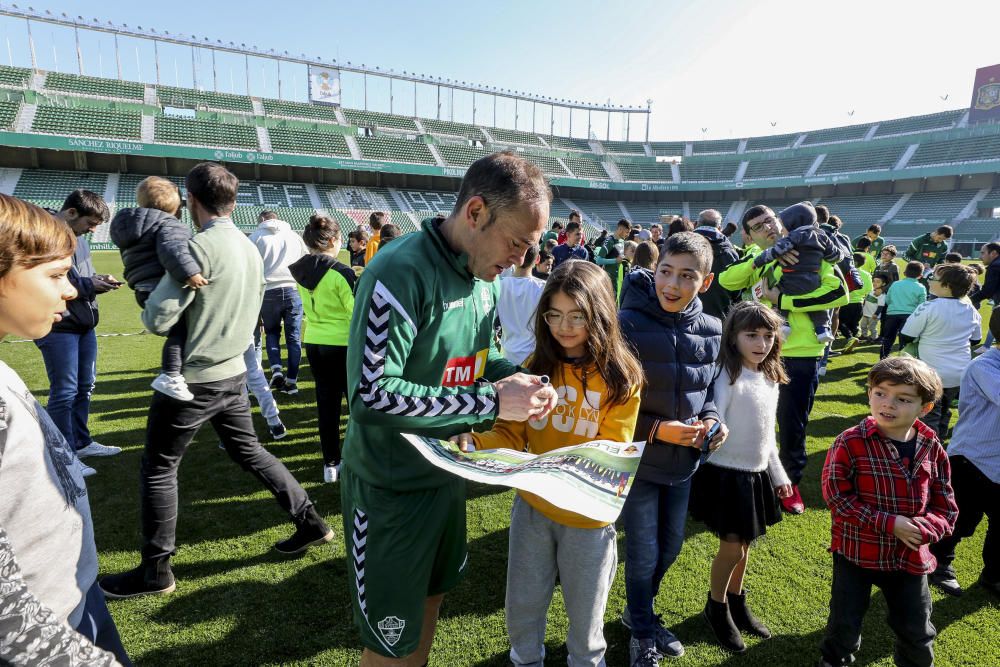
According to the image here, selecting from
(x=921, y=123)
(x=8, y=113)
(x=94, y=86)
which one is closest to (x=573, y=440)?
(x=8, y=113)

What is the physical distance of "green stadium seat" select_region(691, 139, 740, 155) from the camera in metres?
51.6

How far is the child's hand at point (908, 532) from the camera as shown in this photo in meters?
2.02

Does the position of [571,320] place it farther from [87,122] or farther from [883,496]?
[87,122]

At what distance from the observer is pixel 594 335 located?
6.62ft

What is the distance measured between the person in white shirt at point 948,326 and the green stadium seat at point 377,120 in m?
45.3

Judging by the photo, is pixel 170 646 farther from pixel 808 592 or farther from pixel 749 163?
pixel 749 163

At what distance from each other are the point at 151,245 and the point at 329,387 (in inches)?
68.0

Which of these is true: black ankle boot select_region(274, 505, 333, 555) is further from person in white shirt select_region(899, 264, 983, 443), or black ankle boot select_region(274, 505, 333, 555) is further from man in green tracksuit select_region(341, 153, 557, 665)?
person in white shirt select_region(899, 264, 983, 443)

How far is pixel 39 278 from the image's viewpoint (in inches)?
44.5

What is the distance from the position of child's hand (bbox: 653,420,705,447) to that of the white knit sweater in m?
0.43

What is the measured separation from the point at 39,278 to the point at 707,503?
2762 mm

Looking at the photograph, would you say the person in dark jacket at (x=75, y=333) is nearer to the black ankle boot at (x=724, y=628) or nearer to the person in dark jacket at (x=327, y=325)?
the person in dark jacket at (x=327, y=325)

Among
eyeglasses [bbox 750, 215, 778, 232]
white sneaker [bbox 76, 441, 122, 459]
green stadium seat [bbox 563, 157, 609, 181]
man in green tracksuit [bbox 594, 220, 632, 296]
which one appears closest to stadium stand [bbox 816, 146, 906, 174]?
green stadium seat [bbox 563, 157, 609, 181]

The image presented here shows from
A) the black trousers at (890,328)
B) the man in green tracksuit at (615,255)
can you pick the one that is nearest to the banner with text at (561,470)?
the man in green tracksuit at (615,255)
